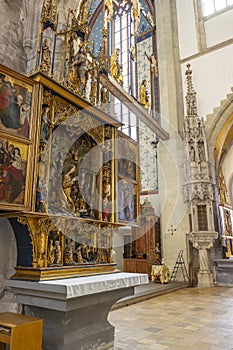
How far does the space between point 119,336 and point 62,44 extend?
165 inches

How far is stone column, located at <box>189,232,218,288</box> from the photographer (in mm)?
8805

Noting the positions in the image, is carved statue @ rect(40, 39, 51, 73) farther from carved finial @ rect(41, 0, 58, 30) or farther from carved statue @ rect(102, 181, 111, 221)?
carved statue @ rect(102, 181, 111, 221)

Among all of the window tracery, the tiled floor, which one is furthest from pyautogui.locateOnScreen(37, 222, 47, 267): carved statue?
the window tracery

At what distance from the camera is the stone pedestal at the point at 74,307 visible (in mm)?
2621

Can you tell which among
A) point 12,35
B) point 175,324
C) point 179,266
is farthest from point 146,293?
point 12,35

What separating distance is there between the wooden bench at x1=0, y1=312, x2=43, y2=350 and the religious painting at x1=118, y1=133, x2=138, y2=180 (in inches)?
89.3

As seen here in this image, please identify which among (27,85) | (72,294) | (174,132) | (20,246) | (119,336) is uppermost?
(174,132)

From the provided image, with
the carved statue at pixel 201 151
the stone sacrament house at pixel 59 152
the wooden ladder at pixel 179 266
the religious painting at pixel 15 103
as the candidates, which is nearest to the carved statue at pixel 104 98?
the stone sacrament house at pixel 59 152

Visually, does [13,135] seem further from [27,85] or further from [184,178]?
[184,178]

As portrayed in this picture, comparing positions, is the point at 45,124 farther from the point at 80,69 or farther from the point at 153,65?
the point at 153,65

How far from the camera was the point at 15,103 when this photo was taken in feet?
9.28

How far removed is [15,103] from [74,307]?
6.75 feet

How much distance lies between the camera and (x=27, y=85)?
2.96m

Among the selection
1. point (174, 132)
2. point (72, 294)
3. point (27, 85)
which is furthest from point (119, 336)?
point (174, 132)
